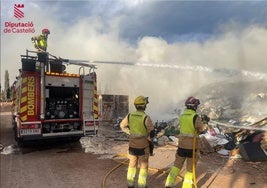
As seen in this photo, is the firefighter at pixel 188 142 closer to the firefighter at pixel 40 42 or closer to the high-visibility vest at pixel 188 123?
the high-visibility vest at pixel 188 123

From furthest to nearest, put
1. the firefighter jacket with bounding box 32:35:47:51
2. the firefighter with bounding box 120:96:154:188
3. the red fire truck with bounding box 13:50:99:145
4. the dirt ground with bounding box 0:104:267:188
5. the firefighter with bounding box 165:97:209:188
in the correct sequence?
the firefighter jacket with bounding box 32:35:47:51 → the red fire truck with bounding box 13:50:99:145 → the dirt ground with bounding box 0:104:267:188 → the firefighter with bounding box 120:96:154:188 → the firefighter with bounding box 165:97:209:188

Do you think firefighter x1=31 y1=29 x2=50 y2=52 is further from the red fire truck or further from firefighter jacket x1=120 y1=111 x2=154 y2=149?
firefighter jacket x1=120 y1=111 x2=154 y2=149

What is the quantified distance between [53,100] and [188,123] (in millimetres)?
5529

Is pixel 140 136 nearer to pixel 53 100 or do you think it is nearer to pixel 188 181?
pixel 188 181

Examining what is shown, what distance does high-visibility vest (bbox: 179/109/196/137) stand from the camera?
536 centimetres

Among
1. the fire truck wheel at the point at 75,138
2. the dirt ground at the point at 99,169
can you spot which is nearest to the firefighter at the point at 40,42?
the fire truck wheel at the point at 75,138

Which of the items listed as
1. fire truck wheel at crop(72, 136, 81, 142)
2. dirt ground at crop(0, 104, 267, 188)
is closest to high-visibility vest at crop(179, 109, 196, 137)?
dirt ground at crop(0, 104, 267, 188)

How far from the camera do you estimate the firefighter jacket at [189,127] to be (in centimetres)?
532

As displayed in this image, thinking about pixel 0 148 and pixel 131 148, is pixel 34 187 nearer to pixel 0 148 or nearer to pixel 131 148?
pixel 131 148

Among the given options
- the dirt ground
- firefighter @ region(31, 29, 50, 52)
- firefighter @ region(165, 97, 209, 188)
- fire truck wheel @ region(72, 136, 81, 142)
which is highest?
firefighter @ region(31, 29, 50, 52)

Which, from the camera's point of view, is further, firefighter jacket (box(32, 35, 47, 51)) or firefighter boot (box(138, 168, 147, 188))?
firefighter jacket (box(32, 35, 47, 51))

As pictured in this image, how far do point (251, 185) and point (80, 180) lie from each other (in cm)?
325

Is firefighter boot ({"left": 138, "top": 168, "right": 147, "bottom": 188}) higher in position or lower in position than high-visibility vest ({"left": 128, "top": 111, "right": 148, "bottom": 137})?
lower

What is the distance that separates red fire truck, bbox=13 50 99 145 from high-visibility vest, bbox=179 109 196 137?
4.80 meters
